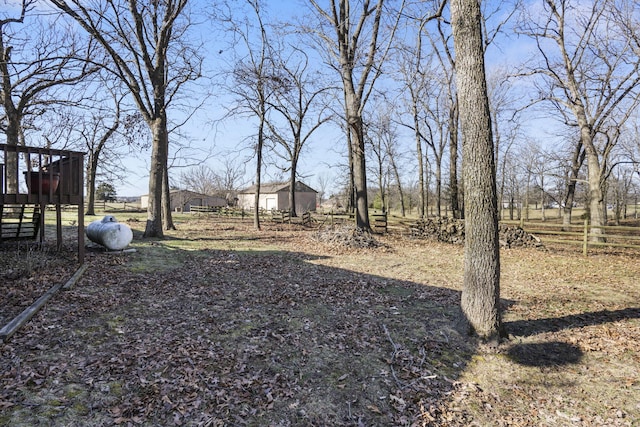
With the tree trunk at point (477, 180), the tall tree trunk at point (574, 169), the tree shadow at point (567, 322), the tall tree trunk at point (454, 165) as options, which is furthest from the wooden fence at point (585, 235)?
the tree trunk at point (477, 180)

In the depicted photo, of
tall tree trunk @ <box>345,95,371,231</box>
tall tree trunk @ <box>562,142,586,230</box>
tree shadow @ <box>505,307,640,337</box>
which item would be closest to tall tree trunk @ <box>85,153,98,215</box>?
tall tree trunk @ <box>345,95,371,231</box>

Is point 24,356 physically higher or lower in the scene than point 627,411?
higher

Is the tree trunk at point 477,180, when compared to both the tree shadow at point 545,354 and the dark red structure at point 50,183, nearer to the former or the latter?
the tree shadow at point 545,354

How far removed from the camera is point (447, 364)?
405 centimetres

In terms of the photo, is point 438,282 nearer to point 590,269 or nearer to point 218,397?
point 590,269

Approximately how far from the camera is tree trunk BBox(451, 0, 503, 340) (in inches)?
176

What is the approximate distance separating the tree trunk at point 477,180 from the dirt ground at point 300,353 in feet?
1.68

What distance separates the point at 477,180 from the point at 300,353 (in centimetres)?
315

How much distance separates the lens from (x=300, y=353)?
417 centimetres

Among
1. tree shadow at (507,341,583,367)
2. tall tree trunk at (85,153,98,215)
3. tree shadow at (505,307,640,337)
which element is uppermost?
tall tree trunk at (85,153,98,215)

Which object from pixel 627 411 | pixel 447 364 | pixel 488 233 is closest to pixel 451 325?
pixel 447 364

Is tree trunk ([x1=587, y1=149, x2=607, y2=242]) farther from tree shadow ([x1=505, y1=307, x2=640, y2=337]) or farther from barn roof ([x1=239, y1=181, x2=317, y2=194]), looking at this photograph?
barn roof ([x1=239, y1=181, x2=317, y2=194])

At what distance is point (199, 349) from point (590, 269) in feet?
33.0

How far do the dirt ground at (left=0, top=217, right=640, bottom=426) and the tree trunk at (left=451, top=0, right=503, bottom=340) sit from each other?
514 mm
